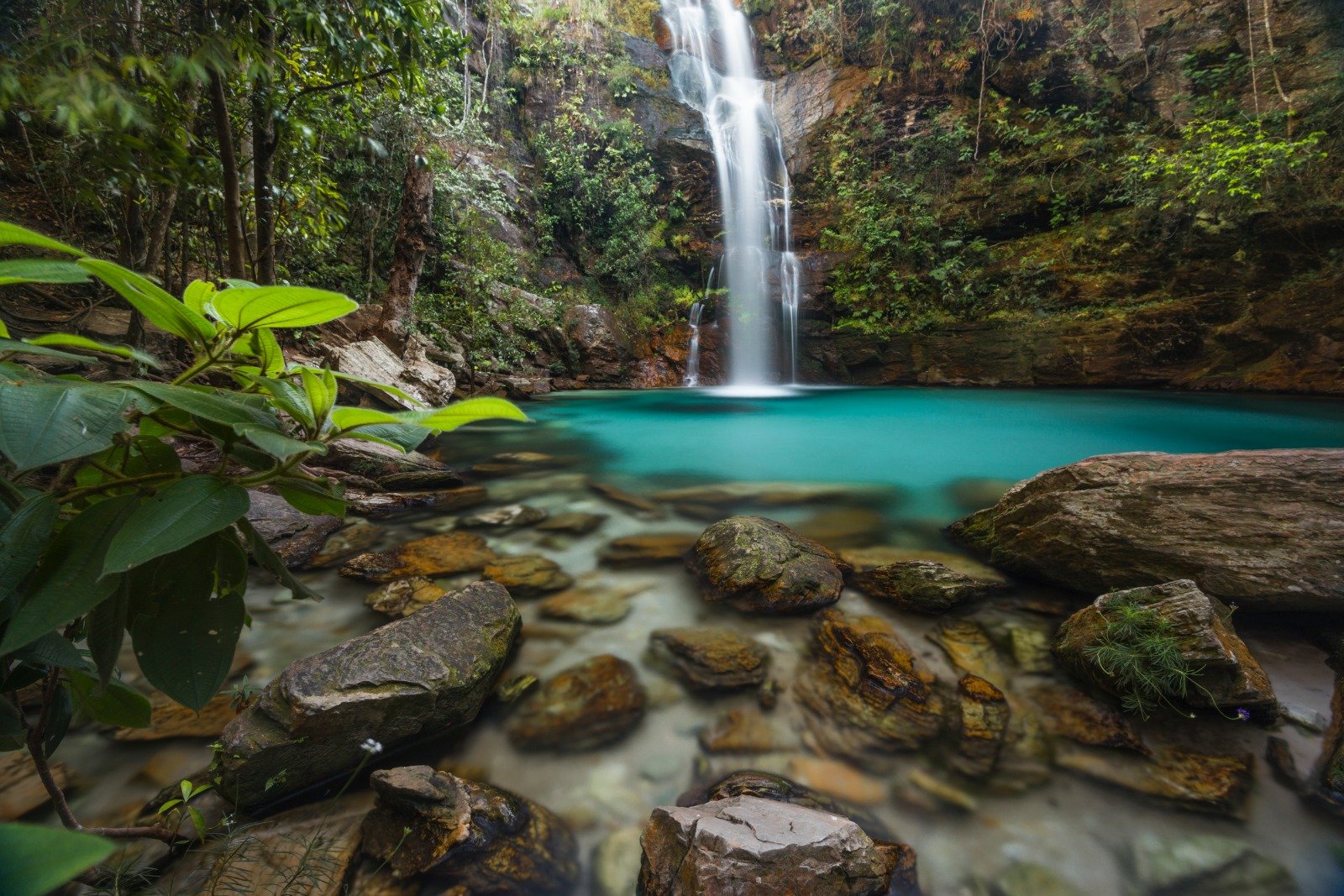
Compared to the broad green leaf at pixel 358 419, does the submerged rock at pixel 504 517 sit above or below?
below

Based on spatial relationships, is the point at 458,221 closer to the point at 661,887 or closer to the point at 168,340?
the point at 168,340

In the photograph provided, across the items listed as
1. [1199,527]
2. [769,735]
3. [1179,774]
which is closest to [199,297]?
[769,735]

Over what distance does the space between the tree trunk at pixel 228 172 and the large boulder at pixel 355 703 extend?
207cm

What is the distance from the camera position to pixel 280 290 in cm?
68

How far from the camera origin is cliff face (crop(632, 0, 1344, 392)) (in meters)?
7.99

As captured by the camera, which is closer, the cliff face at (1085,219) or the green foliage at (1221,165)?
the green foliage at (1221,165)

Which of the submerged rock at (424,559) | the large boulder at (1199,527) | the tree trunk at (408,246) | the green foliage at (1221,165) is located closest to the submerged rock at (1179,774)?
the large boulder at (1199,527)

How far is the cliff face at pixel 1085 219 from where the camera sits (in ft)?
26.2

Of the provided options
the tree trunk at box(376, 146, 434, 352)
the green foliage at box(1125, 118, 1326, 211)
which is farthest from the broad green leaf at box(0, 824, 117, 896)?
the green foliage at box(1125, 118, 1326, 211)

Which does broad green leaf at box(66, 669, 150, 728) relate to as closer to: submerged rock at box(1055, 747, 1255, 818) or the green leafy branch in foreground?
the green leafy branch in foreground

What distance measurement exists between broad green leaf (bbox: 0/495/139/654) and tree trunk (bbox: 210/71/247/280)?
221 centimetres

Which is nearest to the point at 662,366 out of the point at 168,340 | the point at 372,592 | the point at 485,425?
the point at 485,425

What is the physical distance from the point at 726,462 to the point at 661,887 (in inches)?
172

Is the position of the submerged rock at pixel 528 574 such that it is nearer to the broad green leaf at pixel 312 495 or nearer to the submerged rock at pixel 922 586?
the submerged rock at pixel 922 586
